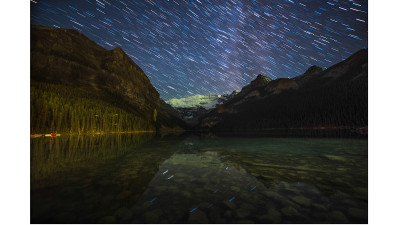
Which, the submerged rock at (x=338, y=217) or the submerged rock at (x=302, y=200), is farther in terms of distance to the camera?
the submerged rock at (x=302, y=200)

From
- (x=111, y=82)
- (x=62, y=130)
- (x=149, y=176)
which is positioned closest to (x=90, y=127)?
(x=62, y=130)

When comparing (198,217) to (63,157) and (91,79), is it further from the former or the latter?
(91,79)

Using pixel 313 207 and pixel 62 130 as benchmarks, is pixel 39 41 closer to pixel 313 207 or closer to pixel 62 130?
pixel 62 130

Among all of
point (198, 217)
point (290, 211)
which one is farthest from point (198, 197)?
point (290, 211)

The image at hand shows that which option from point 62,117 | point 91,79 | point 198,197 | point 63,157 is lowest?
point 63,157

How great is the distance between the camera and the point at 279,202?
4.53m

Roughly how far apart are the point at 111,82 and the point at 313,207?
200m

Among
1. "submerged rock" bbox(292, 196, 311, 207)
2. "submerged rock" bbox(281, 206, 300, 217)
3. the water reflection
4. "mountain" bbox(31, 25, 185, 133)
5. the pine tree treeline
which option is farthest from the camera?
"mountain" bbox(31, 25, 185, 133)

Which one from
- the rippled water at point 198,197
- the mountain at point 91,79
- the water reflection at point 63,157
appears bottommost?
the water reflection at point 63,157

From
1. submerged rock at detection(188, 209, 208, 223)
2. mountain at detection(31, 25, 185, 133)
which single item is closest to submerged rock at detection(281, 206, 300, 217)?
submerged rock at detection(188, 209, 208, 223)

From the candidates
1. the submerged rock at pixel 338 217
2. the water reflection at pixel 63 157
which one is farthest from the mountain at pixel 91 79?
the submerged rock at pixel 338 217

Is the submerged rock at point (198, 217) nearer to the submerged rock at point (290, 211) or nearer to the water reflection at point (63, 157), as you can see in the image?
the submerged rock at point (290, 211)

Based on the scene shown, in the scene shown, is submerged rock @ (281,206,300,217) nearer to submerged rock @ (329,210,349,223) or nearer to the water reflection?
submerged rock @ (329,210,349,223)

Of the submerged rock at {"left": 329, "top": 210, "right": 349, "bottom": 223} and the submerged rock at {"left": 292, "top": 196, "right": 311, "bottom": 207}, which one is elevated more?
the submerged rock at {"left": 329, "top": 210, "right": 349, "bottom": 223}
